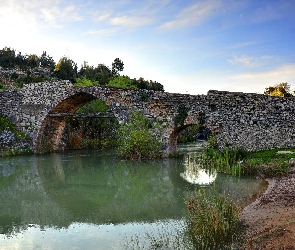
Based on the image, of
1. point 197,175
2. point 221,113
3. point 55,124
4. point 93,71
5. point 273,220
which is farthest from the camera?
point 93,71

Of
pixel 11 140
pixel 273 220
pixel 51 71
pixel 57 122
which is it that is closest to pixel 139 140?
pixel 57 122

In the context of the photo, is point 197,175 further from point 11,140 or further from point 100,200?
point 11,140

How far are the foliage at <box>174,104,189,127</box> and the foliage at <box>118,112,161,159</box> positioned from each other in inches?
50.6

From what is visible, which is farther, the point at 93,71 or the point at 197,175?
the point at 93,71

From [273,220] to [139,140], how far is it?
10.0 m

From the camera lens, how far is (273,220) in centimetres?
623

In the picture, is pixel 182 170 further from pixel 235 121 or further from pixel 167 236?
pixel 167 236

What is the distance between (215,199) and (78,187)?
564 centimetres

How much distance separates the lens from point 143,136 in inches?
627

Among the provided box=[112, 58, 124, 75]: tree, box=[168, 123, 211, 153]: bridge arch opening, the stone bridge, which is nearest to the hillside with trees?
box=[112, 58, 124, 75]: tree

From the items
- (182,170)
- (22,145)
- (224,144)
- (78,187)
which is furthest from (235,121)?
(22,145)

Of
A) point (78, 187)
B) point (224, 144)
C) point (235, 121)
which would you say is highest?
point (235, 121)

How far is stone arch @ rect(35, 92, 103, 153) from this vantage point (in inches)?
767

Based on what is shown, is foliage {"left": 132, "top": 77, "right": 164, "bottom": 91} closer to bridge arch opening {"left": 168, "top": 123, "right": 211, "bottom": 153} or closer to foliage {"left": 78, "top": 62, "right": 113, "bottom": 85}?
foliage {"left": 78, "top": 62, "right": 113, "bottom": 85}
